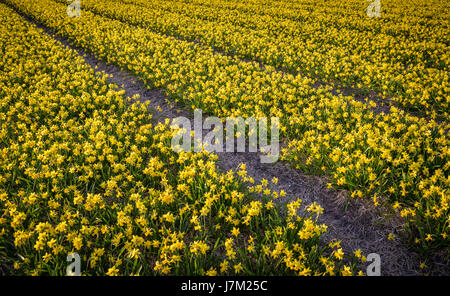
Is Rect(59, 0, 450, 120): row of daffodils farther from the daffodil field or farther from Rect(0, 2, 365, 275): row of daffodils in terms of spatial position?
Rect(0, 2, 365, 275): row of daffodils

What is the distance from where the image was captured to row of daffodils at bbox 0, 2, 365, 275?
10.5 ft

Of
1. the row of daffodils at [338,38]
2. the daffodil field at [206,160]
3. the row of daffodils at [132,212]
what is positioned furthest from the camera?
the row of daffodils at [338,38]

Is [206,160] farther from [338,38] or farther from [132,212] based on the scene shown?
[338,38]

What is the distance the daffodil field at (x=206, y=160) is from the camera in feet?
11.0

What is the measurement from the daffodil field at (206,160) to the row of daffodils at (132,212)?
3 cm

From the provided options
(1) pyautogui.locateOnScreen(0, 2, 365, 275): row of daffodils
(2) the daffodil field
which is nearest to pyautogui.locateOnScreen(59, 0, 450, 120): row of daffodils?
(2) the daffodil field

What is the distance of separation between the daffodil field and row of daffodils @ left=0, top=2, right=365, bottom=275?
31mm

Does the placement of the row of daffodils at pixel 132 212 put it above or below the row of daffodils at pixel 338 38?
below

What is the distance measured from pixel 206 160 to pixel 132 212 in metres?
1.96

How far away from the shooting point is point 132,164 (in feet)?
15.5

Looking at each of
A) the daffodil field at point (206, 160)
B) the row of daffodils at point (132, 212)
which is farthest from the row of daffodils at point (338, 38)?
the row of daffodils at point (132, 212)

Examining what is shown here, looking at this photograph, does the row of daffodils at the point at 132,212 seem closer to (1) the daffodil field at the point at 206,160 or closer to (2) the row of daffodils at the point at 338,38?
(1) the daffodil field at the point at 206,160
